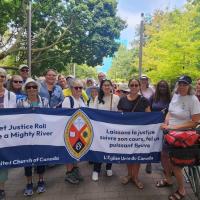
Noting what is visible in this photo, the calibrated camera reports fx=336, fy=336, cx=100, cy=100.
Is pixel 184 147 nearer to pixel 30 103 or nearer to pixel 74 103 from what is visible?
pixel 74 103

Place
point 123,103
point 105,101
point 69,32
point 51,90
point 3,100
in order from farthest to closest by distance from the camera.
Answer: point 69,32 → point 51,90 → point 105,101 → point 123,103 → point 3,100

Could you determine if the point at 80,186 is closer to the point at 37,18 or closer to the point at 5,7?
the point at 5,7

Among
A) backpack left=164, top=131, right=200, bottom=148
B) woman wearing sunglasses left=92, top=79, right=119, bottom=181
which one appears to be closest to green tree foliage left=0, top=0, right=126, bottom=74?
woman wearing sunglasses left=92, top=79, right=119, bottom=181

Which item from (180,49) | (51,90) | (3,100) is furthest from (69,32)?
(3,100)

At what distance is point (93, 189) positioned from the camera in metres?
5.80

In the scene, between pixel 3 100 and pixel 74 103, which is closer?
pixel 3 100

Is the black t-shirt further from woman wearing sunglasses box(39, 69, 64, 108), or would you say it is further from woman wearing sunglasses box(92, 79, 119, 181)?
woman wearing sunglasses box(39, 69, 64, 108)

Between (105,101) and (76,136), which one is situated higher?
(105,101)

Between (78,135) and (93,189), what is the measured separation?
99cm

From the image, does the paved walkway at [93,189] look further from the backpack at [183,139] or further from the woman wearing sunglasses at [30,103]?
the backpack at [183,139]

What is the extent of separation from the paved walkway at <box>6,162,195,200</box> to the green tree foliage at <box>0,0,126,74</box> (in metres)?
17.3

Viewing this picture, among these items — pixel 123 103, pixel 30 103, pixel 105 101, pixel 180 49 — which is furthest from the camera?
pixel 180 49

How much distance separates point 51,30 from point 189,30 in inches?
398

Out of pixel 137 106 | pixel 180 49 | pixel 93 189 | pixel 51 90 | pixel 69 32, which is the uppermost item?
pixel 69 32
